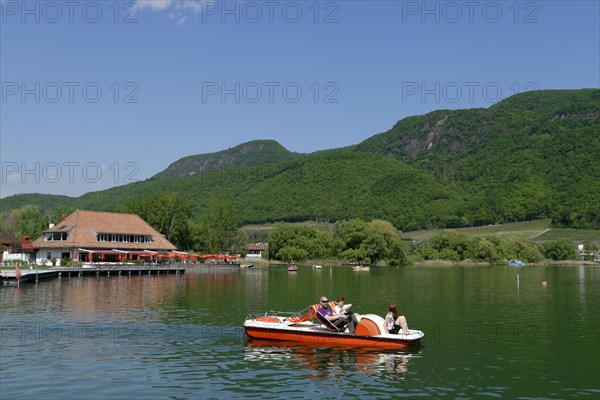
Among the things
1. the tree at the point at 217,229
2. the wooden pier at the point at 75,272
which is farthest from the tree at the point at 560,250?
the wooden pier at the point at 75,272

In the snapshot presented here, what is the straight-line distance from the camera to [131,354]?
88.6 ft

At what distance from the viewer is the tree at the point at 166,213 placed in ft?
Answer: 449

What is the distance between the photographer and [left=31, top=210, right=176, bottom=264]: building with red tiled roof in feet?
335

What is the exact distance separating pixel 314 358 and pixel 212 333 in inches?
329

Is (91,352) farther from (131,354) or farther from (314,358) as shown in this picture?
(314,358)

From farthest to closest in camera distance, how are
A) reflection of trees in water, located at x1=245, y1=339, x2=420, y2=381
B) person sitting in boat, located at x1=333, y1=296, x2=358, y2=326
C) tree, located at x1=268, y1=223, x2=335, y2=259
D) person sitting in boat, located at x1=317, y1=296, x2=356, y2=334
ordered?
1. tree, located at x1=268, y1=223, x2=335, y2=259
2. person sitting in boat, located at x1=333, y1=296, x2=358, y2=326
3. person sitting in boat, located at x1=317, y1=296, x2=356, y2=334
4. reflection of trees in water, located at x1=245, y1=339, x2=420, y2=381

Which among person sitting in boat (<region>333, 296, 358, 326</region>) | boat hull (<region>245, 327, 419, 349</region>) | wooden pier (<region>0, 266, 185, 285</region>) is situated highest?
person sitting in boat (<region>333, 296, 358, 326</region>)

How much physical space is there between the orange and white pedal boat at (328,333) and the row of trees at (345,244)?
11689 cm

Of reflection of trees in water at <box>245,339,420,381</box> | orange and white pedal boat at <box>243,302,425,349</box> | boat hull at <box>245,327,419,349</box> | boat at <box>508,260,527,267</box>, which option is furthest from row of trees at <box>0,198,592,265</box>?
reflection of trees in water at <box>245,339,420,381</box>

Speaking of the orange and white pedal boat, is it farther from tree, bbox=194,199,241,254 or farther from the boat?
the boat

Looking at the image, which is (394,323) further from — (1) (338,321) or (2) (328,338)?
(2) (328,338)

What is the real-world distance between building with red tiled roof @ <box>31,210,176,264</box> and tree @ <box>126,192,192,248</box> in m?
19.7

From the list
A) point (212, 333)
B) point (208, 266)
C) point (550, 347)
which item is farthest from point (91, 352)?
point (208, 266)

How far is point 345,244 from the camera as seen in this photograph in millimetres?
153375
